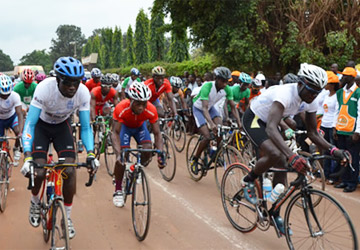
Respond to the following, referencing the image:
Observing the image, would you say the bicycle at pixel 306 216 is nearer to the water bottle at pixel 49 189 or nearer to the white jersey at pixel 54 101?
the white jersey at pixel 54 101

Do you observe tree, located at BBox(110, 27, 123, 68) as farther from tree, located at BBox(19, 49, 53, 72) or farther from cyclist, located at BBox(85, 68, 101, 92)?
tree, located at BBox(19, 49, 53, 72)

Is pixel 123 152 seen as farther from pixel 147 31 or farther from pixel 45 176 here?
pixel 147 31

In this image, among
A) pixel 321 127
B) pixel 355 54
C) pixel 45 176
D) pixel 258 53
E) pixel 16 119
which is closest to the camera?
pixel 45 176

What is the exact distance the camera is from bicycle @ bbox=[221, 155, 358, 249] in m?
3.59

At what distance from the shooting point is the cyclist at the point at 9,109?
259 inches

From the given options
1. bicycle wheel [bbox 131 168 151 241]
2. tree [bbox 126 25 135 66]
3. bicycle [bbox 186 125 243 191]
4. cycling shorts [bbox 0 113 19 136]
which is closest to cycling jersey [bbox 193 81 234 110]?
bicycle [bbox 186 125 243 191]

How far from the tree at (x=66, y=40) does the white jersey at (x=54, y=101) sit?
141m

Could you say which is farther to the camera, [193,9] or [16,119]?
[193,9]

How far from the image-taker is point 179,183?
24.9ft

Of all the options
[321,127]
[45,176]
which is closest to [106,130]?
[45,176]

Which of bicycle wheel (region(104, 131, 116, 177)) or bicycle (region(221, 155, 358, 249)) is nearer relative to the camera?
bicycle (region(221, 155, 358, 249))

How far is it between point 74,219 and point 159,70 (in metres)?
4.15

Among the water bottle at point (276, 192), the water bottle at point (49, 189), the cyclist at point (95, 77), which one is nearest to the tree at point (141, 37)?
the cyclist at point (95, 77)

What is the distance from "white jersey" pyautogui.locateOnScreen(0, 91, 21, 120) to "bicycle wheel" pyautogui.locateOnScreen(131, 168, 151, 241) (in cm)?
337
